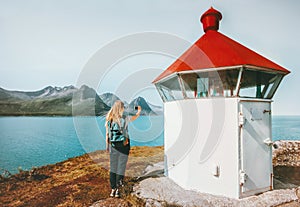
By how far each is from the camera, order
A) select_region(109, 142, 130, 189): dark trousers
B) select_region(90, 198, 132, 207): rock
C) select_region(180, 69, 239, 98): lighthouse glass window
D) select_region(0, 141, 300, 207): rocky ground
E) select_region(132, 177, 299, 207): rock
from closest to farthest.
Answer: select_region(90, 198, 132, 207): rock, select_region(132, 177, 299, 207): rock, select_region(0, 141, 300, 207): rocky ground, select_region(109, 142, 130, 189): dark trousers, select_region(180, 69, 239, 98): lighthouse glass window

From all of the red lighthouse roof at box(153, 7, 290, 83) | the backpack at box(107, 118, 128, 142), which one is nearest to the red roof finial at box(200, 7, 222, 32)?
the red lighthouse roof at box(153, 7, 290, 83)

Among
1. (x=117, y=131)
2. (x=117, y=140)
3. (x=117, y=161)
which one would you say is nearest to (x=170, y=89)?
(x=117, y=131)

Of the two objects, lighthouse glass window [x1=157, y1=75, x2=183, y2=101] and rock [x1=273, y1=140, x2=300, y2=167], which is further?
rock [x1=273, y1=140, x2=300, y2=167]

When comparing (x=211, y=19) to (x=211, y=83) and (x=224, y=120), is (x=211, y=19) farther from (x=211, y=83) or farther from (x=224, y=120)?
(x=224, y=120)

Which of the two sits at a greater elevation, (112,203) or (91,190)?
(112,203)

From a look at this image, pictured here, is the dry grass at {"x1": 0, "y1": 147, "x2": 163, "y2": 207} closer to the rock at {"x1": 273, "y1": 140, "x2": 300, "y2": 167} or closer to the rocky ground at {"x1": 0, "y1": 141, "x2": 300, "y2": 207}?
the rocky ground at {"x1": 0, "y1": 141, "x2": 300, "y2": 207}

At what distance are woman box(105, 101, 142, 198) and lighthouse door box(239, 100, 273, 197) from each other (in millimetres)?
2842

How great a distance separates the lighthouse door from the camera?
15.1 feet

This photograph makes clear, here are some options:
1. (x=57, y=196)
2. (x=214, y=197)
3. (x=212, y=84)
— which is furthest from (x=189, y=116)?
(x=57, y=196)

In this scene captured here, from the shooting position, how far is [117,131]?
445 cm

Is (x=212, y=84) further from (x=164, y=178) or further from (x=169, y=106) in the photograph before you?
(x=164, y=178)

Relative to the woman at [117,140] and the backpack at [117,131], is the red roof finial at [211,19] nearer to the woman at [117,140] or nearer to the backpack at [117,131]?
the woman at [117,140]

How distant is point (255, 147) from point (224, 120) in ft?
3.75

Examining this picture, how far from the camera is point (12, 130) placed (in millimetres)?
23984
